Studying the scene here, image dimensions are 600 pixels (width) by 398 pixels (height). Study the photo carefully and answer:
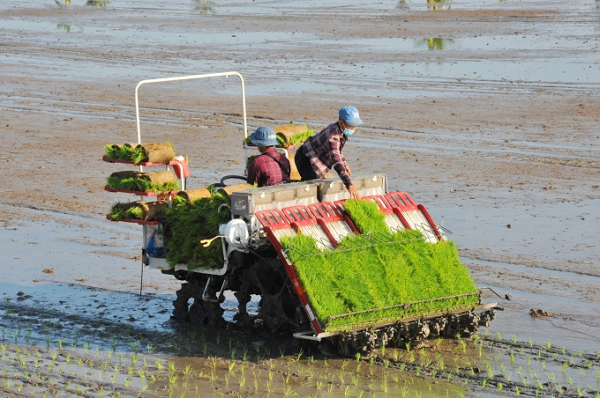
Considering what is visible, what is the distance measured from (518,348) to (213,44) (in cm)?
2514

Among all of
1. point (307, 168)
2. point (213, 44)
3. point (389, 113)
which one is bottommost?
point (307, 168)

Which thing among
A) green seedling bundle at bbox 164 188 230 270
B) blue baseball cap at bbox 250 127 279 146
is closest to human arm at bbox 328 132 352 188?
blue baseball cap at bbox 250 127 279 146

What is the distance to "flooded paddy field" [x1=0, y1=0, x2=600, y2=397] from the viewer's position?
403 inches

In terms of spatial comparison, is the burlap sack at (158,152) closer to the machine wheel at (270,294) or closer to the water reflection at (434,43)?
the machine wheel at (270,294)

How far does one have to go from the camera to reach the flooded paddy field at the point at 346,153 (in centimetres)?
1023

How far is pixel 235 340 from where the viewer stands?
11.1 m

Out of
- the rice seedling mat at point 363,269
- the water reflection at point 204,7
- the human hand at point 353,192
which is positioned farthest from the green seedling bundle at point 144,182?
the water reflection at point 204,7

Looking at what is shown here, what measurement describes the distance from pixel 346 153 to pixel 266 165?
8.71 m

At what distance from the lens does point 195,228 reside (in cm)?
1098

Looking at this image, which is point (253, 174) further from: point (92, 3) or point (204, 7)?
point (92, 3)

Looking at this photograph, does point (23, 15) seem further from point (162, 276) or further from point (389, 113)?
point (162, 276)

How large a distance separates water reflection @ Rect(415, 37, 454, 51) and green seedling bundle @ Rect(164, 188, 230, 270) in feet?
70.8

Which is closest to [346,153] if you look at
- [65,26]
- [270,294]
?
[270,294]

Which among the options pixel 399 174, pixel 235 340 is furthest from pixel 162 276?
pixel 399 174
